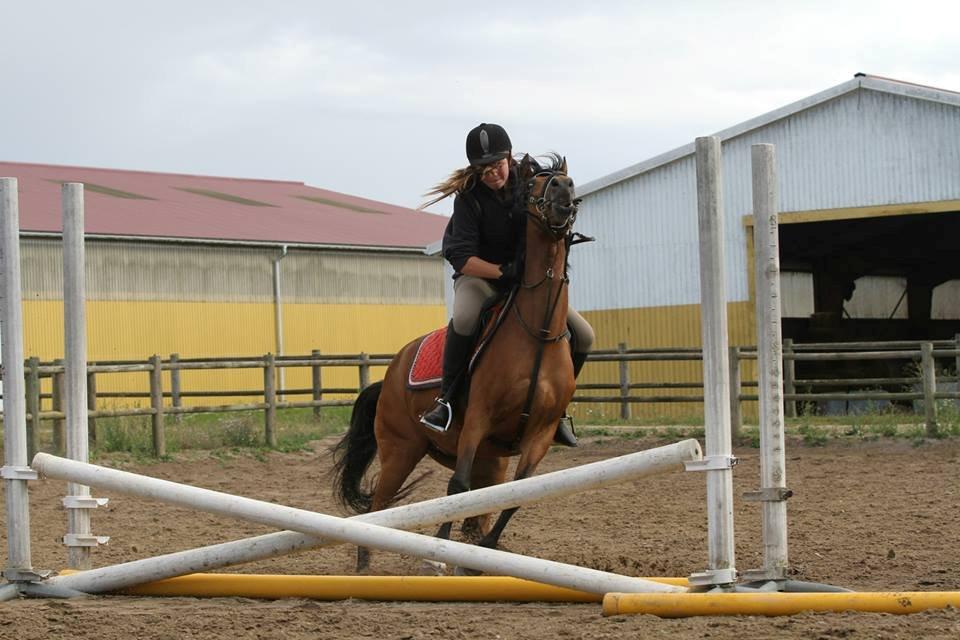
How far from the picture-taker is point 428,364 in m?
7.11

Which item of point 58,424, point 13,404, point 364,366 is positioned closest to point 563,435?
point 13,404

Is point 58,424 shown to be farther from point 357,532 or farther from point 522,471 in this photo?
point 357,532

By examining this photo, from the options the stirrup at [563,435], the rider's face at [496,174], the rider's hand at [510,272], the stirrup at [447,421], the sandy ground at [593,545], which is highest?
the rider's face at [496,174]

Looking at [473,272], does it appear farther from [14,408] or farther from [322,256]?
[322,256]

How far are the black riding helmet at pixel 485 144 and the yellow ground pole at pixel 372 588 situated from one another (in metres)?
2.25

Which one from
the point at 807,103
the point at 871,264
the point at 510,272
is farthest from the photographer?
the point at 871,264

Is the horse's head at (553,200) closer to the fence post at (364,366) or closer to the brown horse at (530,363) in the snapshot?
→ the brown horse at (530,363)

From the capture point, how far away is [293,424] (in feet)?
62.2

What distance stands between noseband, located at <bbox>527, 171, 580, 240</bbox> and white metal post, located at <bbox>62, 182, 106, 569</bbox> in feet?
7.03

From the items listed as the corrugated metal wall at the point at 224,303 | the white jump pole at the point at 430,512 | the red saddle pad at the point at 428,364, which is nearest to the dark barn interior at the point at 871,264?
the corrugated metal wall at the point at 224,303

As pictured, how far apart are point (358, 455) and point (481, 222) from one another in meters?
1.94

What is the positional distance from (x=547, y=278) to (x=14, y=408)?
260 cm

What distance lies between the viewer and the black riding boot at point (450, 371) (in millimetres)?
6586

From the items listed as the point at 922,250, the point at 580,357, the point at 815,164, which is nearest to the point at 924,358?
the point at 815,164
